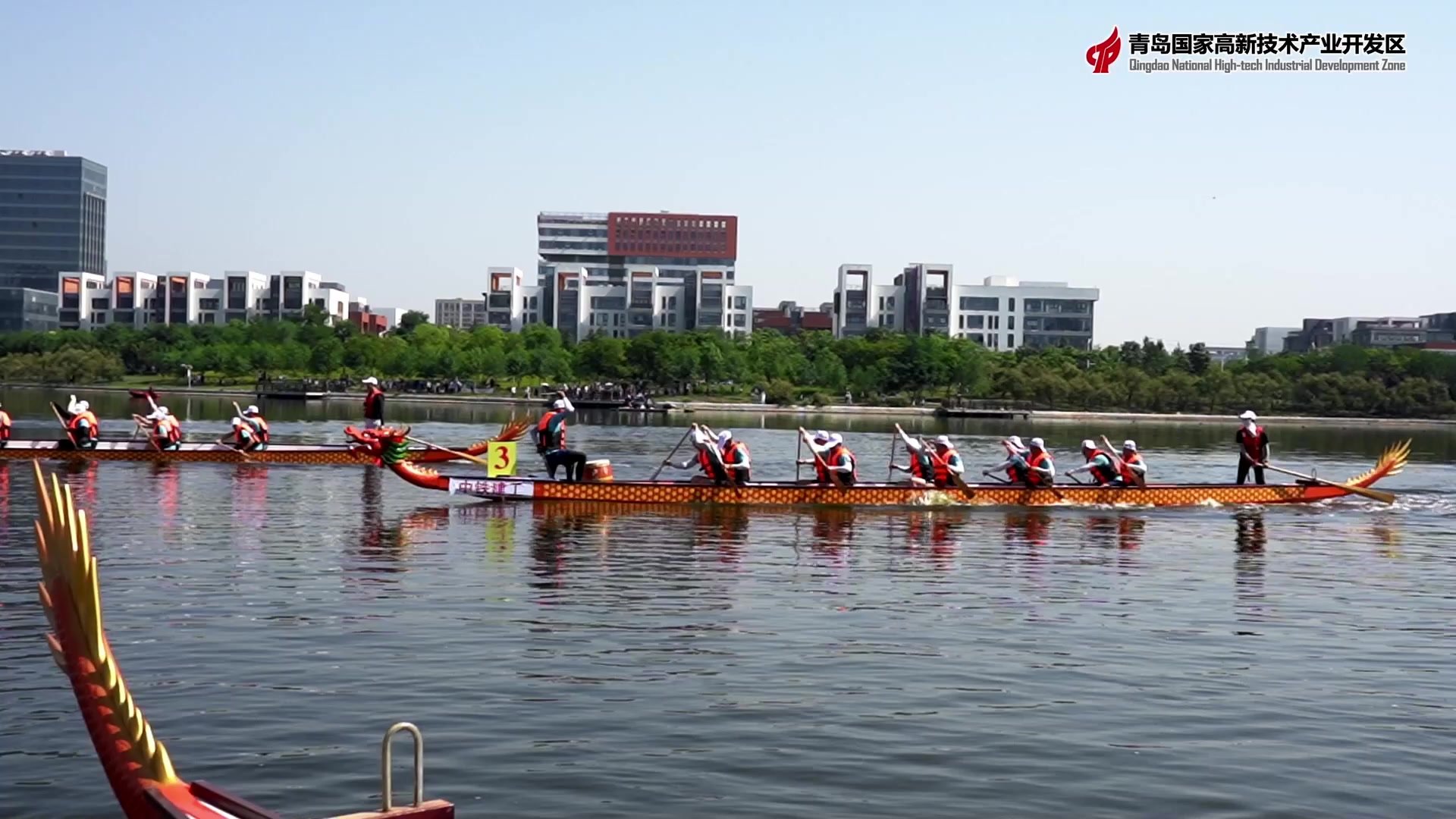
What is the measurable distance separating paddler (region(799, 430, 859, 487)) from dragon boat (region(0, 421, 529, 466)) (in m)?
8.74

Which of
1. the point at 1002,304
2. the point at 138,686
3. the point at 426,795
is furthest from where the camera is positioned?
the point at 1002,304

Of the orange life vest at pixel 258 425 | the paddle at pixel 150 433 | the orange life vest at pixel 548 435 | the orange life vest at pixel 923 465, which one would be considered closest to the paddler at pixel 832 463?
the orange life vest at pixel 923 465

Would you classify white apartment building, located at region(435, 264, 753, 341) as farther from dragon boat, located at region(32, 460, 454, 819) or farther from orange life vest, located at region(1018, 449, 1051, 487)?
dragon boat, located at region(32, 460, 454, 819)

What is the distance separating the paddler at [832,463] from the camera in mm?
34750

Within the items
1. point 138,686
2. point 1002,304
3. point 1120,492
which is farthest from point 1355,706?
point 1002,304

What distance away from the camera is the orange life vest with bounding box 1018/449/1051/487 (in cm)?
3641

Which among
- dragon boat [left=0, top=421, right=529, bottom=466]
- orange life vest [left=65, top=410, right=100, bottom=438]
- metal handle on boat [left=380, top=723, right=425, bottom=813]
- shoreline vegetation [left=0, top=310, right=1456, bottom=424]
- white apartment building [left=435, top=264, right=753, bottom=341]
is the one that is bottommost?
metal handle on boat [left=380, top=723, right=425, bottom=813]

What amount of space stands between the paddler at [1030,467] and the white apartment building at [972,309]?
485ft

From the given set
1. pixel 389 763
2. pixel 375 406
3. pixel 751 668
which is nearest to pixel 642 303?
pixel 375 406

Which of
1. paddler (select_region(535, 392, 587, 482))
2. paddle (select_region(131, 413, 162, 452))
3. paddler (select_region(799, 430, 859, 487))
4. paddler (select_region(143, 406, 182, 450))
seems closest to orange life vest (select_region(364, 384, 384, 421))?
paddler (select_region(143, 406, 182, 450))

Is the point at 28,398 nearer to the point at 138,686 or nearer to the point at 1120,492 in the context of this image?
the point at 1120,492

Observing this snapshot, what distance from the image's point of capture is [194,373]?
13975cm

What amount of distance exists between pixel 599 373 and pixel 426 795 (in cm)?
12184

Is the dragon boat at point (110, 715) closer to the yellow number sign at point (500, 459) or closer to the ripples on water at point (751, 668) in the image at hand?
the ripples on water at point (751, 668)
